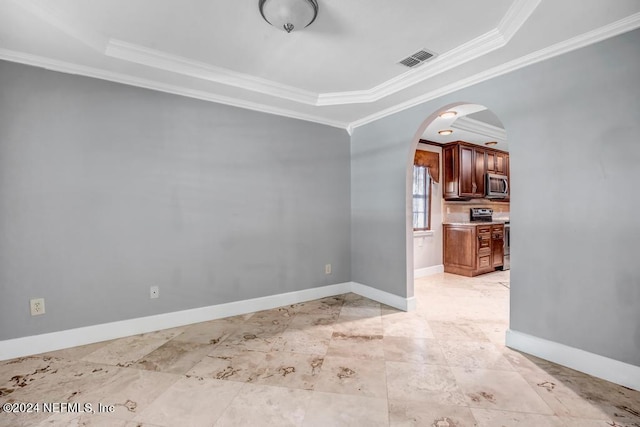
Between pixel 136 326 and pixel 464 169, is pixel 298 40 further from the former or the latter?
pixel 464 169

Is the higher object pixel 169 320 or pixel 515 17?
pixel 515 17

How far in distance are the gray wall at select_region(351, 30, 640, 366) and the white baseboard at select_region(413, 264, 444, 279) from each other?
2.51 metres

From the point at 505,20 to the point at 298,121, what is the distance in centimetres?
226

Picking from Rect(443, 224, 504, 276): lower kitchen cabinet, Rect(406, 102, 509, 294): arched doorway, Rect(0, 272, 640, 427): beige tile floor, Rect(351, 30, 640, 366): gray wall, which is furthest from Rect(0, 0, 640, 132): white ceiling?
Rect(443, 224, 504, 276): lower kitchen cabinet

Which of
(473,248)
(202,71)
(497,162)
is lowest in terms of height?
(473,248)

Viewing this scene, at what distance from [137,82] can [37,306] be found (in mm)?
2063

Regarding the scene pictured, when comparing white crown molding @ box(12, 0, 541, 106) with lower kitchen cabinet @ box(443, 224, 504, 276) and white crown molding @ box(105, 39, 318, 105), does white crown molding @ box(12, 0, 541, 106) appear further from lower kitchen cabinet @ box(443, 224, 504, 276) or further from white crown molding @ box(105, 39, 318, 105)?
lower kitchen cabinet @ box(443, 224, 504, 276)

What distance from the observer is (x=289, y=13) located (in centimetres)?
182

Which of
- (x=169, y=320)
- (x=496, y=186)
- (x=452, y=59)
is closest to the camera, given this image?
(x=452, y=59)

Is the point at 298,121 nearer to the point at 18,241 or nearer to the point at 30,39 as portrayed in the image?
the point at 30,39

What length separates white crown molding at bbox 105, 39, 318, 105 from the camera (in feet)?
7.53

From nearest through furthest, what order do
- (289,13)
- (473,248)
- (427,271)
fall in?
(289,13) → (473,248) → (427,271)

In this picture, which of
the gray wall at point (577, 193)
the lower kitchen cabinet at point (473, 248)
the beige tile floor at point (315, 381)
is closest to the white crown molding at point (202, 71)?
the gray wall at point (577, 193)

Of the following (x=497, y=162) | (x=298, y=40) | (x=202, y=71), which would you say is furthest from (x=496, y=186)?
(x=202, y=71)
